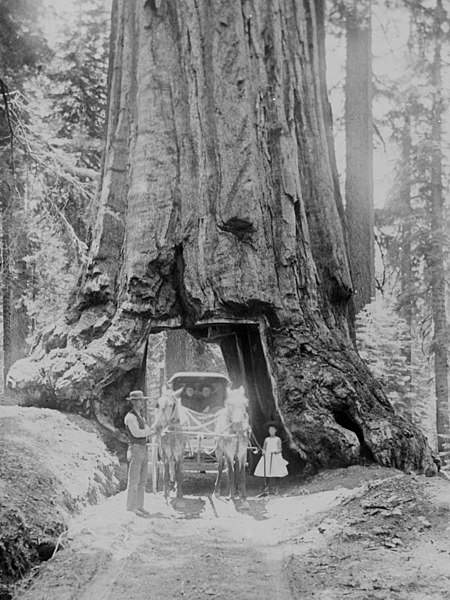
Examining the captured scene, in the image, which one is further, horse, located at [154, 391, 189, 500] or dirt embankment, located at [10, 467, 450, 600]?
horse, located at [154, 391, 189, 500]

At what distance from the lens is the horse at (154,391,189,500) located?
32.7ft

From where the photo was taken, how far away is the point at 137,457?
880 cm

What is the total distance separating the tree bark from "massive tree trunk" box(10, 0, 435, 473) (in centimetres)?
177

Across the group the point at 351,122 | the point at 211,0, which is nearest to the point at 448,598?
the point at 211,0

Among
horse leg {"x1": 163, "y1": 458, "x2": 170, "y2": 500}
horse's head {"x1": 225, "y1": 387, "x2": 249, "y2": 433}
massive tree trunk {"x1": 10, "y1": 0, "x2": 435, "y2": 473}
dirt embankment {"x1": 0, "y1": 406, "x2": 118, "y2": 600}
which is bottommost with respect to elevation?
horse leg {"x1": 163, "y1": 458, "x2": 170, "y2": 500}

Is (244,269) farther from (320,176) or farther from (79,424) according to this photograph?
(79,424)

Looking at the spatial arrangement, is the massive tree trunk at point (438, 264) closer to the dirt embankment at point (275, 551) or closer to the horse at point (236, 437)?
the horse at point (236, 437)

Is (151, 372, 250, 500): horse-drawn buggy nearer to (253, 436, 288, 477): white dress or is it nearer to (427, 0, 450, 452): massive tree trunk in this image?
(253, 436, 288, 477): white dress

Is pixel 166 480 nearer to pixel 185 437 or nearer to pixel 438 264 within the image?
pixel 185 437

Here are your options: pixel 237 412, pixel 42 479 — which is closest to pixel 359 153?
pixel 237 412

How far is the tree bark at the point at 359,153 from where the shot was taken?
14133mm

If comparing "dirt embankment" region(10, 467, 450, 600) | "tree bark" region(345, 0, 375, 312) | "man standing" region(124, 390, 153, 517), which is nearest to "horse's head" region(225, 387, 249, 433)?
"dirt embankment" region(10, 467, 450, 600)

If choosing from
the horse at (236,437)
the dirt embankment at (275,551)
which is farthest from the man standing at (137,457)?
the horse at (236,437)

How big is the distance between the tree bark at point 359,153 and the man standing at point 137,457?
22.2 ft
